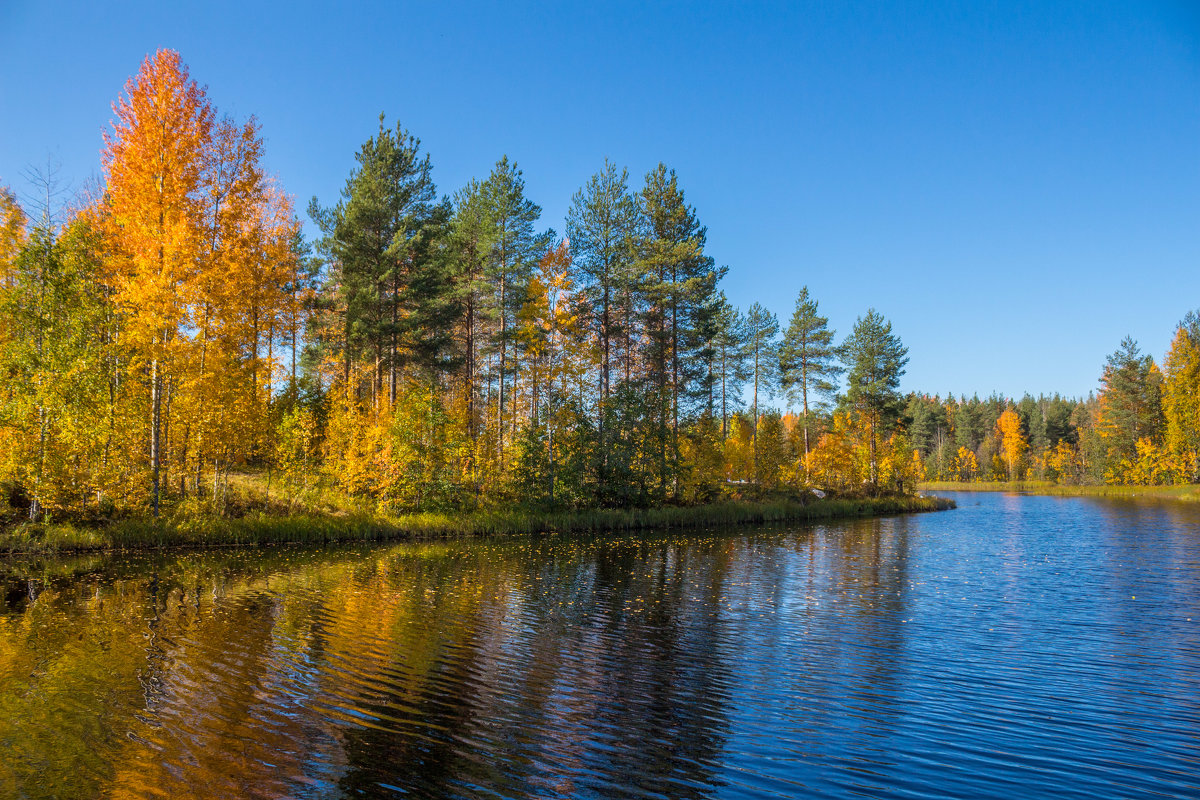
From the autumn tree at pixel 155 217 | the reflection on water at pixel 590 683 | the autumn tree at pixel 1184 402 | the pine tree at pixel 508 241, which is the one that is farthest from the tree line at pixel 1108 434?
the autumn tree at pixel 155 217

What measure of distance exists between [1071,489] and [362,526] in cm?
7955

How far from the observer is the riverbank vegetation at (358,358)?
69.6 feet

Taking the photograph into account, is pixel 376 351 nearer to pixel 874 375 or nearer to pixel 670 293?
pixel 670 293

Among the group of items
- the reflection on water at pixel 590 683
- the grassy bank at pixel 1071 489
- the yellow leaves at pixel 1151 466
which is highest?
the yellow leaves at pixel 1151 466

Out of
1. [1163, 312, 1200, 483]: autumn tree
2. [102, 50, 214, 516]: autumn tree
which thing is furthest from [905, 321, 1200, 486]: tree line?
[102, 50, 214, 516]: autumn tree

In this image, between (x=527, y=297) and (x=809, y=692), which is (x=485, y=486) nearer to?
(x=527, y=297)

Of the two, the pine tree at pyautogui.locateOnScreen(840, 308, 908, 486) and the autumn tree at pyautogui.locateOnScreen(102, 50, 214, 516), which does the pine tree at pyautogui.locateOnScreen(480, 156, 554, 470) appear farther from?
the pine tree at pyautogui.locateOnScreen(840, 308, 908, 486)

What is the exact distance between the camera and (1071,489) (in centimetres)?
7181

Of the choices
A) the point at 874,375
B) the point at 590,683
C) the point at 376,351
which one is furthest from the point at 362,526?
the point at 874,375

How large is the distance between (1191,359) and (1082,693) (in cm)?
7123

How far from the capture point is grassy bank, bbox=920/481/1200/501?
57000mm

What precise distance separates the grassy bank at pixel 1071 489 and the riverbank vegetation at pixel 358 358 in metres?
31.8

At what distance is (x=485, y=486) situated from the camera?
32.1 m

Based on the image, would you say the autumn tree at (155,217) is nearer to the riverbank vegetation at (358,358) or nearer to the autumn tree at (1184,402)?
the riverbank vegetation at (358,358)
